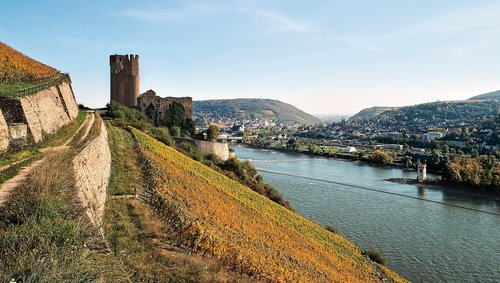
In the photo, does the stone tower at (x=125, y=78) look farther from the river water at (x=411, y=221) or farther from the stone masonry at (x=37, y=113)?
the stone masonry at (x=37, y=113)

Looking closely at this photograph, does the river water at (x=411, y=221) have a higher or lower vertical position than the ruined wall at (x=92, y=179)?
lower

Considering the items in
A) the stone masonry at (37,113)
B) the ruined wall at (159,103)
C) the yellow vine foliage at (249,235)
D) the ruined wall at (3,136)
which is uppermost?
the ruined wall at (159,103)

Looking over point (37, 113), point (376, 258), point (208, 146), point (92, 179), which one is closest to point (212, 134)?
point (208, 146)

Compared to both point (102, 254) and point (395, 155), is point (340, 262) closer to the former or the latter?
→ point (102, 254)

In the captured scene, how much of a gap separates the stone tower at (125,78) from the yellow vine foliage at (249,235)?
55.3 ft

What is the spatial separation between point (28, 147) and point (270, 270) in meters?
6.51

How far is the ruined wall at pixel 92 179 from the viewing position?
6.57m

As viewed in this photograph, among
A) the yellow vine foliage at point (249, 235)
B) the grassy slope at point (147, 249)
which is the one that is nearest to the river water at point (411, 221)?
the yellow vine foliage at point (249, 235)

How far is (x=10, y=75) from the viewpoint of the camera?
1374 centimetres

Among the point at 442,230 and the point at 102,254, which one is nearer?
the point at 102,254

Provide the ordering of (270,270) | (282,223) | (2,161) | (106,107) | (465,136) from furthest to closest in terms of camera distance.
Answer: (465,136), (106,107), (282,223), (270,270), (2,161)

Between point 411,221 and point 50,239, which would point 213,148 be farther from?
point 50,239

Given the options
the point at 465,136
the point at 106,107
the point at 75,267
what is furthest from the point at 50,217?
the point at 465,136

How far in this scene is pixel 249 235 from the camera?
465 inches
